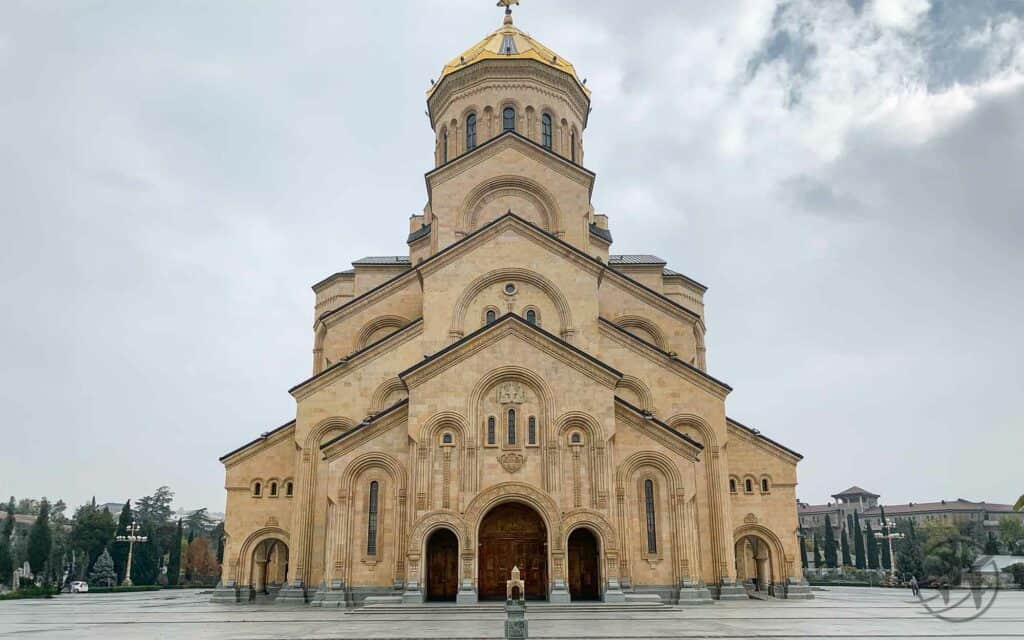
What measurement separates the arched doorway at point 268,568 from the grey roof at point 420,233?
1463 centimetres

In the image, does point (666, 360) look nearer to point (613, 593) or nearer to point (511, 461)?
point (511, 461)

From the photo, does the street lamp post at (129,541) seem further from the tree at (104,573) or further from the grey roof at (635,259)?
the grey roof at (635,259)

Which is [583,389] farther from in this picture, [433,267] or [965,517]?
[965,517]

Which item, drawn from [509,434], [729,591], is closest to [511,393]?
[509,434]

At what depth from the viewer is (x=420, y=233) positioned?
35.4 meters

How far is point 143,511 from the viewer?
100 meters

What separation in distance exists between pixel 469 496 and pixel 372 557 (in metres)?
3.74

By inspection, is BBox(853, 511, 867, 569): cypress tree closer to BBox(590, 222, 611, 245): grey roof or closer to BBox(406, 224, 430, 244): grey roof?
BBox(590, 222, 611, 245): grey roof

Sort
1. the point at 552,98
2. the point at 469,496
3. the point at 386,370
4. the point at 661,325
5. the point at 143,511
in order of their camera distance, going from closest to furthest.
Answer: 1. the point at 469,496
2. the point at 386,370
3. the point at 661,325
4. the point at 552,98
5. the point at 143,511

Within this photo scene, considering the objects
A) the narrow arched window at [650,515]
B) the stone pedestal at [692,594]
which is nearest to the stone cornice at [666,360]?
the narrow arched window at [650,515]

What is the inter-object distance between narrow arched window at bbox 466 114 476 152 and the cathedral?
0.07 m

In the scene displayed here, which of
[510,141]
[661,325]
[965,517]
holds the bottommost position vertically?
[965,517]

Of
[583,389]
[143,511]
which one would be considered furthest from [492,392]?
[143,511]

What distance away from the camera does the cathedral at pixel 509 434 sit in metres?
23.2
